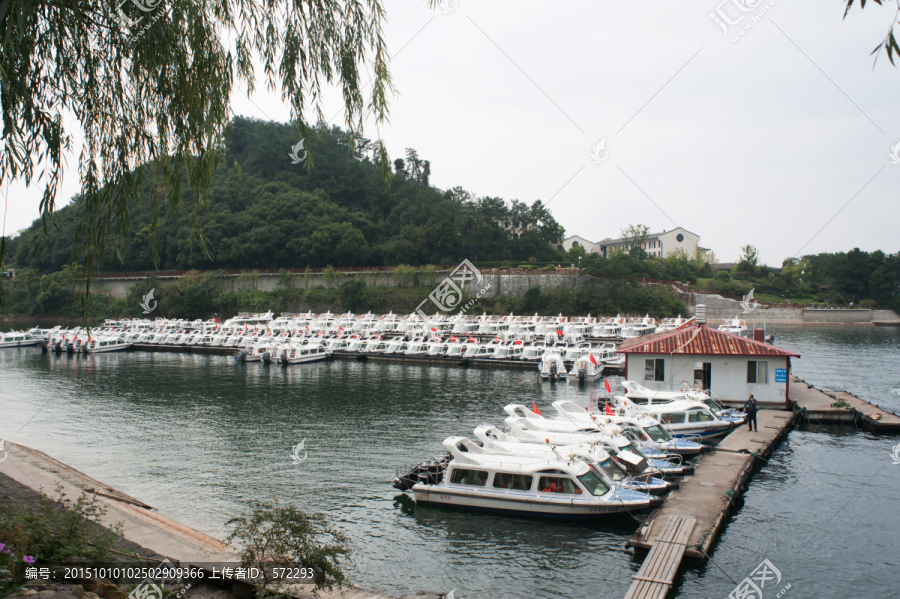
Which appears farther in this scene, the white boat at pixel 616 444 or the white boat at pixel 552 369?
the white boat at pixel 552 369

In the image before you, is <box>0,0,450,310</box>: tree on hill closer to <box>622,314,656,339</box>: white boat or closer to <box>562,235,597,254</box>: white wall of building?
<box>622,314,656,339</box>: white boat

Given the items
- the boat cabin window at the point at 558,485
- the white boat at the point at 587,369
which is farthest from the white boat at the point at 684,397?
the white boat at the point at 587,369

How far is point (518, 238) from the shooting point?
312 ft

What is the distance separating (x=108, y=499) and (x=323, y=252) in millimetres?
77068

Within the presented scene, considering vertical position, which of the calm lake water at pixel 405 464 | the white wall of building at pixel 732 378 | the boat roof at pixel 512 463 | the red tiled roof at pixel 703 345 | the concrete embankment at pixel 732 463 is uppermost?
the red tiled roof at pixel 703 345

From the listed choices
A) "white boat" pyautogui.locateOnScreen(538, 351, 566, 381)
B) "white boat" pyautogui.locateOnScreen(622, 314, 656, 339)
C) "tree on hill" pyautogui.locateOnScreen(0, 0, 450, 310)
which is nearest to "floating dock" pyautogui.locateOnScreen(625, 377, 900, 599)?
Answer: "tree on hill" pyautogui.locateOnScreen(0, 0, 450, 310)

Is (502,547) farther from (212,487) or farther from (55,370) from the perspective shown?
(55,370)

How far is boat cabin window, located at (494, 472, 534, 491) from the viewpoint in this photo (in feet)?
50.8

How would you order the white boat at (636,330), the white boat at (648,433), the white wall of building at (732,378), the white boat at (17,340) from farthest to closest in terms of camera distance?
the white boat at (17,340) → the white boat at (636,330) → the white wall of building at (732,378) → the white boat at (648,433)

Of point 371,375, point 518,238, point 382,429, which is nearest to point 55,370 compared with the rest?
point 371,375

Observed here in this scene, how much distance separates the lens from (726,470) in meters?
17.3

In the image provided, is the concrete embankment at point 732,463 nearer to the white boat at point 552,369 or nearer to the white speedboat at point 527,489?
the white speedboat at point 527,489

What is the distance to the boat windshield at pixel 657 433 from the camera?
20.5 metres

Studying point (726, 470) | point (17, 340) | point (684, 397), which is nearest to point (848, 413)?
point (684, 397)
